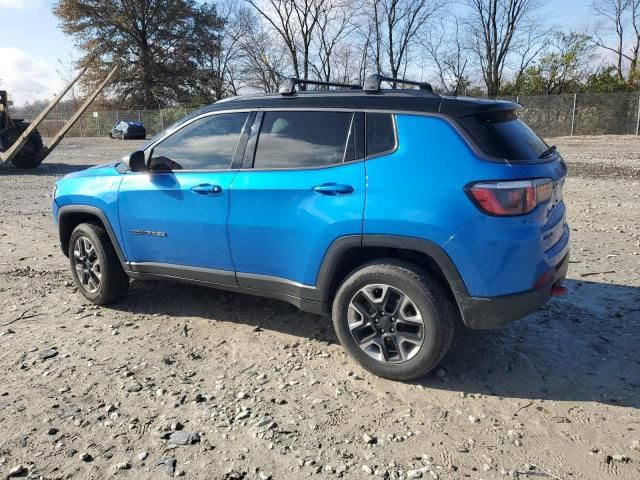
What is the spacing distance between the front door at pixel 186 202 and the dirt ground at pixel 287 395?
60cm

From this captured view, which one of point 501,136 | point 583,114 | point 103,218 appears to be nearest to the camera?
point 501,136

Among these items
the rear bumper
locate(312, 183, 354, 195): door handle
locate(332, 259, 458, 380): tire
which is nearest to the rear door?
locate(312, 183, 354, 195): door handle

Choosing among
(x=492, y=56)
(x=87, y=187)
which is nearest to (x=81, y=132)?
(x=492, y=56)

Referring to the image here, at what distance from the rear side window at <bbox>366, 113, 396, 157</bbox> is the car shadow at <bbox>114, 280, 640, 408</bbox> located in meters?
1.54

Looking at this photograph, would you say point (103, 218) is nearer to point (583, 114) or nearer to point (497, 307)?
point (497, 307)

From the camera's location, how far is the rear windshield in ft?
10.4

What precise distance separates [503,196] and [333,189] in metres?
1.04

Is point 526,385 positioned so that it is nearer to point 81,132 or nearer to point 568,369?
point 568,369

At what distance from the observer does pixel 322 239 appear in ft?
11.4

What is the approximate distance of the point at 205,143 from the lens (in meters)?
4.14

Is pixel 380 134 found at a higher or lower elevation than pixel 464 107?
lower

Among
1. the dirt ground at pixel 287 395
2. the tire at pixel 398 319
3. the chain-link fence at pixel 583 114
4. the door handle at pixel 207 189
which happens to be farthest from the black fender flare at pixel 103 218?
the chain-link fence at pixel 583 114

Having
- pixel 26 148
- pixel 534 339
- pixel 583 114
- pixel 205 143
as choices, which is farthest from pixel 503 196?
pixel 583 114

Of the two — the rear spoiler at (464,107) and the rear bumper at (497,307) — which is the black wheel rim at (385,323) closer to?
the rear bumper at (497,307)
